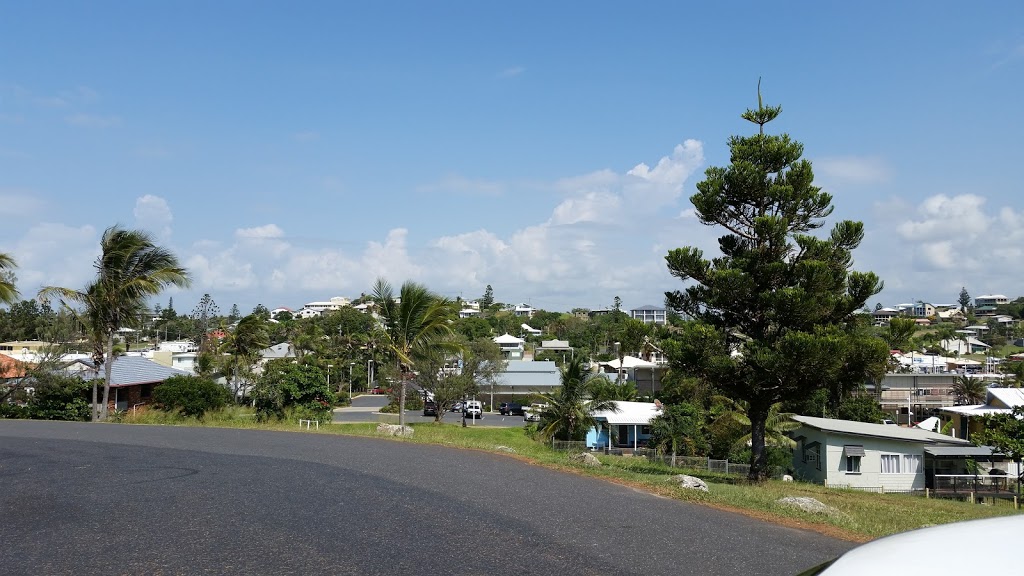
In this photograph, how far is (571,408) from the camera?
31125 millimetres

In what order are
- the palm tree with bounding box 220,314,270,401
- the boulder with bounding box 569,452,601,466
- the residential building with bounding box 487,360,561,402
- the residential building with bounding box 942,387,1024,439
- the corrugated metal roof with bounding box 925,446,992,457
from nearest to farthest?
the boulder with bounding box 569,452,601,466, the corrugated metal roof with bounding box 925,446,992,457, the residential building with bounding box 942,387,1024,439, the palm tree with bounding box 220,314,270,401, the residential building with bounding box 487,360,561,402

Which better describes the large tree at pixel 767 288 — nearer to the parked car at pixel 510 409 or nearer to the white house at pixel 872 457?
the white house at pixel 872 457

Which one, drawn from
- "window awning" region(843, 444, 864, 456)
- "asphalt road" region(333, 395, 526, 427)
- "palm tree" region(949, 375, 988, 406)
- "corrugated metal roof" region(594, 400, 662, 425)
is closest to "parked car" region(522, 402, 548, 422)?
"asphalt road" region(333, 395, 526, 427)

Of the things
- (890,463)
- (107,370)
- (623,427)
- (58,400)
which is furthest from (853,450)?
(58,400)

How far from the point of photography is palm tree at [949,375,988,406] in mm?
61969

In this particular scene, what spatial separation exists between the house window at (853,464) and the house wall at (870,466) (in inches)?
4.3

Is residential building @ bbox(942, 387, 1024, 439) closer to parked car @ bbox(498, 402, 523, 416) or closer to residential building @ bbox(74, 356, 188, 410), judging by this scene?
parked car @ bbox(498, 402, 523, 416)

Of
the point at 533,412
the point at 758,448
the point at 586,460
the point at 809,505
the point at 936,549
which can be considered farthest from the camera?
the point at 533,412

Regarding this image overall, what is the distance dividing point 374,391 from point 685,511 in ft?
226

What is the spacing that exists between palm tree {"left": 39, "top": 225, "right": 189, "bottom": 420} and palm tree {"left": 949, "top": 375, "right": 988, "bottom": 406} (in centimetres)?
6376

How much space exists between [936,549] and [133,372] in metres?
35.6

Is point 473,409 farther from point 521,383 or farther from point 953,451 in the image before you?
point 953,451

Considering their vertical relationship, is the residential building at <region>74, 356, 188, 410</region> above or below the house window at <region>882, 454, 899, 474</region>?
above

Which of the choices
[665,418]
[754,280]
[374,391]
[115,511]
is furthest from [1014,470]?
[374,391]
